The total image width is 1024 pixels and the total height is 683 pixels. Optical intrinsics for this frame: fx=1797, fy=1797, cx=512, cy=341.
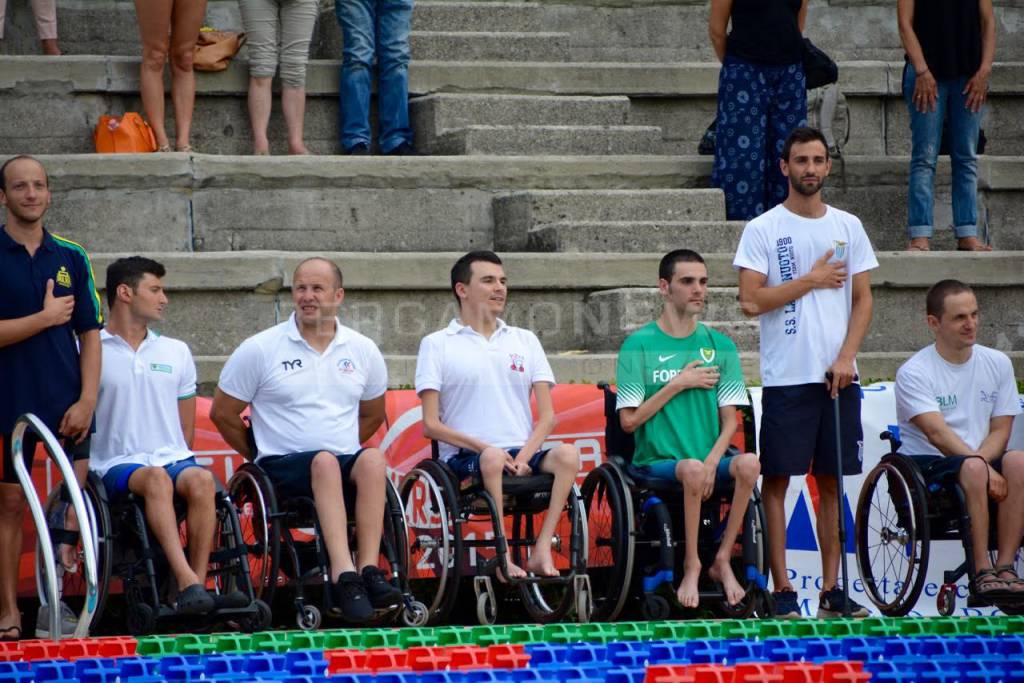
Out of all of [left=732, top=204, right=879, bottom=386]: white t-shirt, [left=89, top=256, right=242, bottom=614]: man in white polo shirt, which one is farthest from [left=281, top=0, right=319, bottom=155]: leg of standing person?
[left=732, top=204, right=879, bottom=386]: white t-shirt

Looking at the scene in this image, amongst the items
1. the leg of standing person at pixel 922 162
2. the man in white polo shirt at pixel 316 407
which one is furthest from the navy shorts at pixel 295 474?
the leg of standing person at pixel 922 162

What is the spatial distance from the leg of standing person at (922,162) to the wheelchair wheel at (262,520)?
474cm

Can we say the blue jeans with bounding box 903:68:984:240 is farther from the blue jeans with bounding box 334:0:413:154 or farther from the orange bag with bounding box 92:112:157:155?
the orange bag with bounding box 92:112:157:155

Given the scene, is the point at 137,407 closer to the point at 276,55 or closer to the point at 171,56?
the point at 171,56

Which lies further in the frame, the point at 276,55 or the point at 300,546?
the point at 276,55

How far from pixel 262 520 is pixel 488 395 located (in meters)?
1.14

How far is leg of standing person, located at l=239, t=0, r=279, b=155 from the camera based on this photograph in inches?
404

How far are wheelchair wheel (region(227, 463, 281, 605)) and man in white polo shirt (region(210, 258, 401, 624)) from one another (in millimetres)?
120

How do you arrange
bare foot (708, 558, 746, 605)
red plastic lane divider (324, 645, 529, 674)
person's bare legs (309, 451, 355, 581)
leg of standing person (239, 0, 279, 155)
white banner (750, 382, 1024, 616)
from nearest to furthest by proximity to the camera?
1. red plastic lane divider (324, 645, 529, 674)
2. person's bare legs (309, 451, 355, 581)
3. bare foot (708, 558, 746, 605)
4. white banner (750, 382, 1024, 616)
5. leg of standing person (239, 0, 279, 155)

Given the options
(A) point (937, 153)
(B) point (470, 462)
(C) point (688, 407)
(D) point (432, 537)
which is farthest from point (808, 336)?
(A) point (937, 153)

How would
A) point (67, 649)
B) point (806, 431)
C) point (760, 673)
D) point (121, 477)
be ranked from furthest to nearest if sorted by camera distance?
point (806, 431) < point (121, 477) < point (67, 649) < point (760, 673)

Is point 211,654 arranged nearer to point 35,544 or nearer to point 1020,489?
point 35,544

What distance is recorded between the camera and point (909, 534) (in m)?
7.22

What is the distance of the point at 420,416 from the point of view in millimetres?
7859
